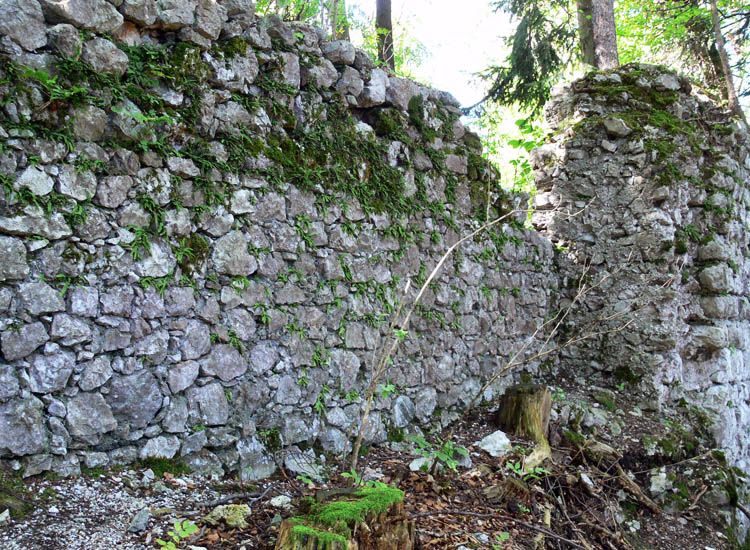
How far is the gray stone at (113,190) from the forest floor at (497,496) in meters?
1.34

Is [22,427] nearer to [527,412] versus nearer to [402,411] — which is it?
[402,411]

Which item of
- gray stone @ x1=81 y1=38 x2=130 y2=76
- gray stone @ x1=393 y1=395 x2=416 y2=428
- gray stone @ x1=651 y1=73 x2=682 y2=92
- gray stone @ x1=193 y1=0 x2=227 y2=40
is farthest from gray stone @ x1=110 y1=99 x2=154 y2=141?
gray stone @ x1=651 y1=73 x2=682 y2=92

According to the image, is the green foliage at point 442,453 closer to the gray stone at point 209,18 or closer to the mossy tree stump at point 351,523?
the mossy tree stump at point 351,523

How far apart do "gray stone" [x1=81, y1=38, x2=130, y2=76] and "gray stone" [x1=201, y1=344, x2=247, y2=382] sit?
1.58 m

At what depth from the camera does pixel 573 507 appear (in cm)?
393

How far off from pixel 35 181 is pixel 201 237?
2.89 feet

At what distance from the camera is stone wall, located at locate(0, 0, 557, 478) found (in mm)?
2744

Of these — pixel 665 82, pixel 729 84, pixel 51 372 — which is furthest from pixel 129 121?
pixel 729 84

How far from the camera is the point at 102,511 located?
262 cm

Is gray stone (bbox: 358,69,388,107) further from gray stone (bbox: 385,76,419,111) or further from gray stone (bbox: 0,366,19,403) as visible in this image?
gray stone (bbox: 0,366,19,403)

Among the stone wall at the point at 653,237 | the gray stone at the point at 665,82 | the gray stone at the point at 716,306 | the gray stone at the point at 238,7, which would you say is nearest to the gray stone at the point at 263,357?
the gray stone at the point at 238,7

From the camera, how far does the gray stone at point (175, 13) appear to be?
3.25m

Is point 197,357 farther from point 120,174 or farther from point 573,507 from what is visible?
point 573,507

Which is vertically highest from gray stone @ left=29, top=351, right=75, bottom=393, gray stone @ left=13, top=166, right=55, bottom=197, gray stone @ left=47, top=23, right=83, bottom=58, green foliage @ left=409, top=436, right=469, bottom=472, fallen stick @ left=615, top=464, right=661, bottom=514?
gray stone @ left=47, top=23, right=83, bottom=58
